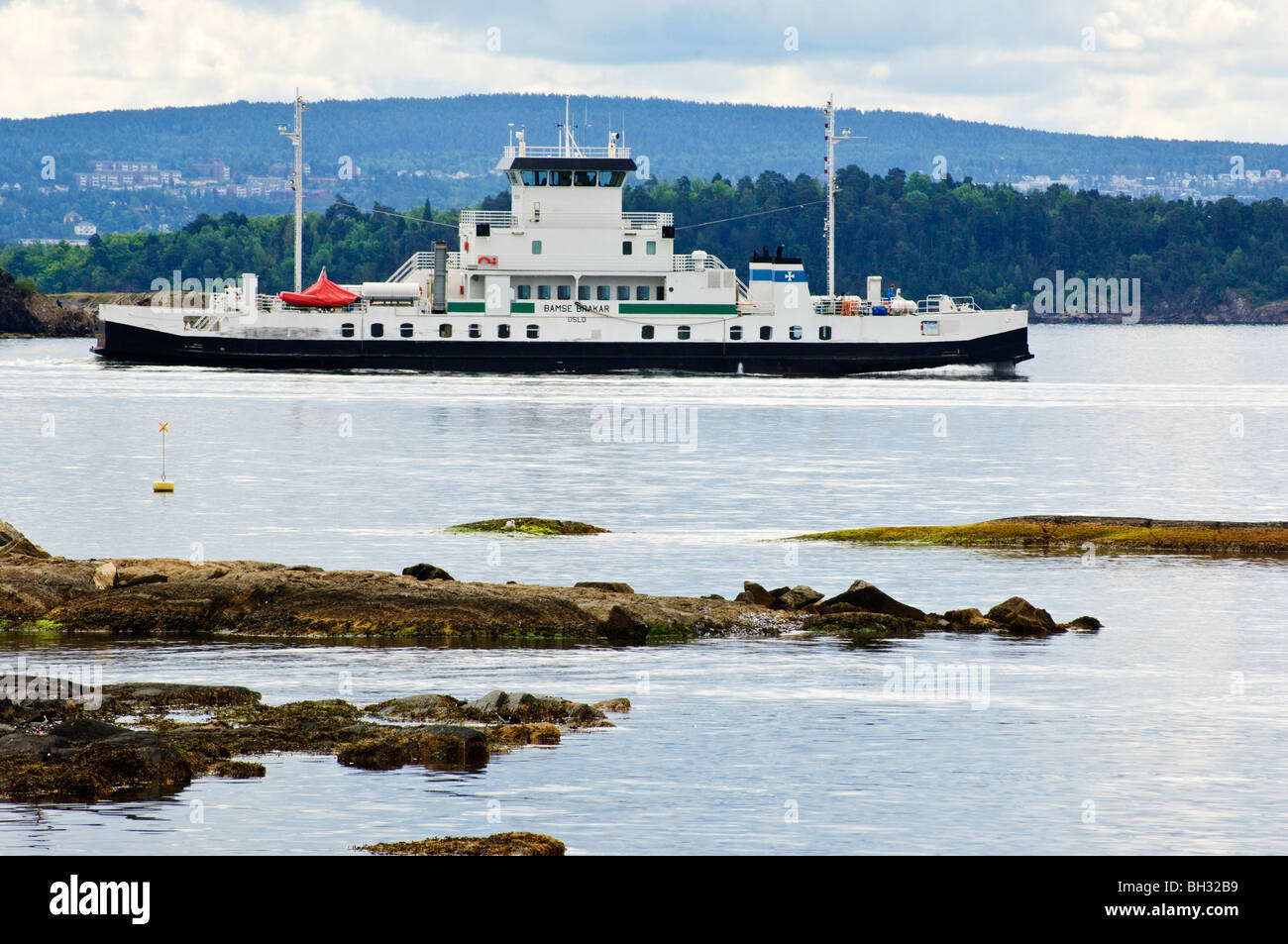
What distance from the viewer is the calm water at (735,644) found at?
506 inches

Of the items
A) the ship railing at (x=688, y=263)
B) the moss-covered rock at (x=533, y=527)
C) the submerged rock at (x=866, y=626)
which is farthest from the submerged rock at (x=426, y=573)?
the ship railing at (x=688, y=263)

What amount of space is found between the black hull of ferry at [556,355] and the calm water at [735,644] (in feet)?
42.7

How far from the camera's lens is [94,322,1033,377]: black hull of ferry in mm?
74312

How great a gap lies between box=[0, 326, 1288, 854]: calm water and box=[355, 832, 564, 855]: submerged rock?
33 centimetres

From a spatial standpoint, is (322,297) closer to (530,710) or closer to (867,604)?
(867,604)

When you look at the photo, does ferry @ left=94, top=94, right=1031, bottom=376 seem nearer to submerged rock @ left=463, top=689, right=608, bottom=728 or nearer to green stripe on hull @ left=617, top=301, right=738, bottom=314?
green stripe on hull @ left=617, top=301, right=738, bottom=314

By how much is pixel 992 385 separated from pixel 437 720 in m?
68.1

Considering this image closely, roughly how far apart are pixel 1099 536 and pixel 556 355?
159 ft

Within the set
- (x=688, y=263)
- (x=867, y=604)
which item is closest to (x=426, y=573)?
(x=867, y=604)

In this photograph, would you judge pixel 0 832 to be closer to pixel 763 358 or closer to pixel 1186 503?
pixel 1186 503

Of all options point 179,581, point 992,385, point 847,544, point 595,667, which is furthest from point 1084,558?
point 992,385

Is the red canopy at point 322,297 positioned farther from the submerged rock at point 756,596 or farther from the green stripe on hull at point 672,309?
the submerged rock at point 756,596

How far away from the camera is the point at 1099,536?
89.7 ft

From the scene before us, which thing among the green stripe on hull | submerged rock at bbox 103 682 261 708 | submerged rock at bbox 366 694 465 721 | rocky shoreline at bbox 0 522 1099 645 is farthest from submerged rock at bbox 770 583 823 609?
the green stripe on hull
